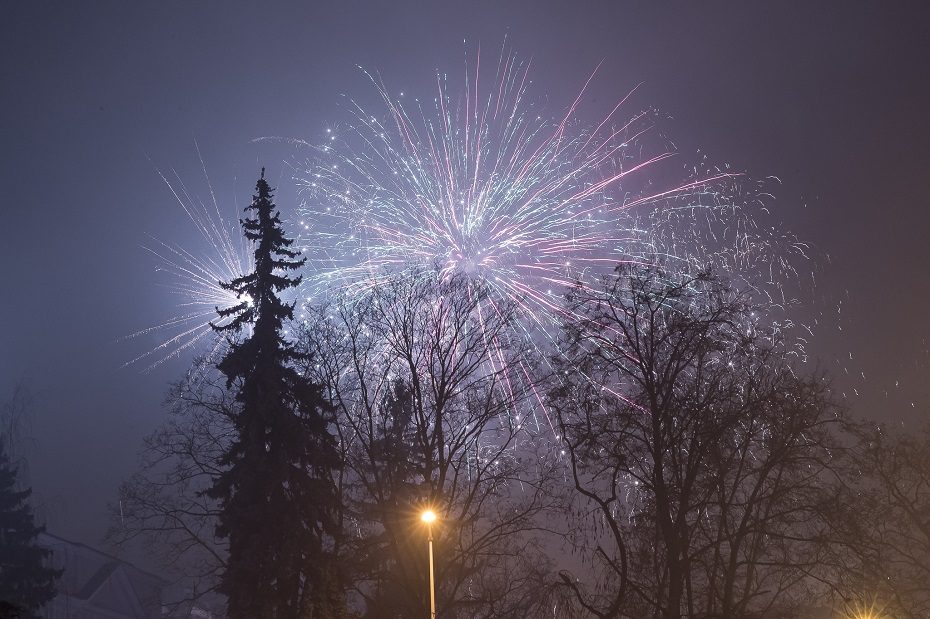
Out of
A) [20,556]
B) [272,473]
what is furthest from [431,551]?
[20,556]

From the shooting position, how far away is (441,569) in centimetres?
2256

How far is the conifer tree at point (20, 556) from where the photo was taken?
99.2ft

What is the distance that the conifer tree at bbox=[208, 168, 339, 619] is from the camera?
70.7 ft

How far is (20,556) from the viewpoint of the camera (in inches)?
1215

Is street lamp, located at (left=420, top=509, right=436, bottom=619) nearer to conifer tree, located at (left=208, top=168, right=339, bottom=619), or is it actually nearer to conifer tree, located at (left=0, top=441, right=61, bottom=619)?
conifer tree, located at (left=208, top=168, right=339, bottom=619)

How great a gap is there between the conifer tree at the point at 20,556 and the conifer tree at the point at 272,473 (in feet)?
45.0

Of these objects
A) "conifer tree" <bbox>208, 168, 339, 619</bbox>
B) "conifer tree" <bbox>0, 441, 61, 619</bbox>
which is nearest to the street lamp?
"conifer tree" <bbox>208, 168, 339, 619</bbox>

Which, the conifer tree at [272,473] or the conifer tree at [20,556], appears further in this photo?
the conifer tree at [20,556]

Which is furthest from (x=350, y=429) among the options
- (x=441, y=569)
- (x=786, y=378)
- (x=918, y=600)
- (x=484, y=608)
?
(x=918, y=600)

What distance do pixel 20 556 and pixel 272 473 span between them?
54.7ft

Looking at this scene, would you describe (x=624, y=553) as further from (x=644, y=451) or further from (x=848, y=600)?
(x=848, y=600)

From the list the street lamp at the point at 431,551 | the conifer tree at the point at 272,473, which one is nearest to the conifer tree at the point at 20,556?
the conifer tree at the point at 272,473

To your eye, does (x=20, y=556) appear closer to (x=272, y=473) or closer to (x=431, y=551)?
(x=272, y=473)

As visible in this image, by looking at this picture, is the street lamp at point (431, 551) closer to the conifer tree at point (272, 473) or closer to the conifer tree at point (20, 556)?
the conifer tree at point (272, 473)
